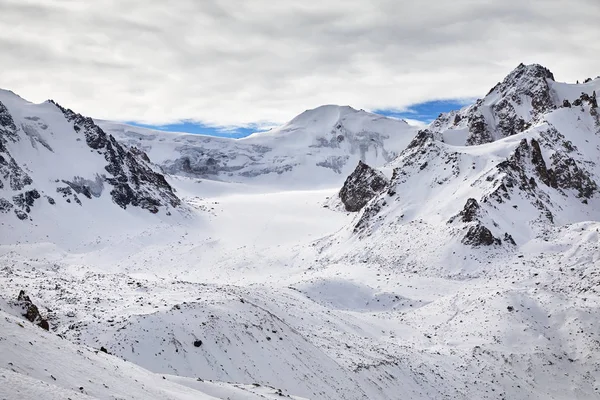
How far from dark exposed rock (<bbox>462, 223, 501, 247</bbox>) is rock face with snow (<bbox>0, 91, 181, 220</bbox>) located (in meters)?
54.1

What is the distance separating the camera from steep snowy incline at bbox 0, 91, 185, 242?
62.3 meters

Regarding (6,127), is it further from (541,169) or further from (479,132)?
(479,132)

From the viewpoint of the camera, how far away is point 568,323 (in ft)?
109

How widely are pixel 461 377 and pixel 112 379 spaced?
22753 mm

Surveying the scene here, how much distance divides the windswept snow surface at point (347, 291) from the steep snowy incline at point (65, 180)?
3.14 ft

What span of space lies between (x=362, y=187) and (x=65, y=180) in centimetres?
5082

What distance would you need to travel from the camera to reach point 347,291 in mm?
44656

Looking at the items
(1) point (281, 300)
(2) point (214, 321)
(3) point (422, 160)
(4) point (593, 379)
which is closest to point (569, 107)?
(3) point (422, 160)

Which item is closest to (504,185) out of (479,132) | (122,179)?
(479,132)

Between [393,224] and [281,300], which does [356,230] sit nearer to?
[393,224]

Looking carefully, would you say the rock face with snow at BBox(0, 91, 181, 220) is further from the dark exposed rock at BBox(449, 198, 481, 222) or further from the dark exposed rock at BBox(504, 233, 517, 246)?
the dark exposed rock at BBox(504, 233, 517, 246)

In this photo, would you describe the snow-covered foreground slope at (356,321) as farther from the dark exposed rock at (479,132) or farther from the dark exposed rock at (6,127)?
the dark exposed rock at (479,132)

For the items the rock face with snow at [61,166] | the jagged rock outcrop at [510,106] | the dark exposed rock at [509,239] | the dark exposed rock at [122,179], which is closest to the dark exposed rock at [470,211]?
the dark exposed rock at [509,239]

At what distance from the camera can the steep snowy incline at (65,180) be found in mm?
62281
